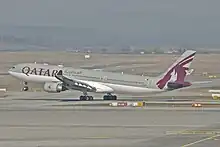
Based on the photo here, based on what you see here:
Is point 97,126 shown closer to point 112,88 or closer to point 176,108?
point 176,108

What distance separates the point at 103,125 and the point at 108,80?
31.9 meters

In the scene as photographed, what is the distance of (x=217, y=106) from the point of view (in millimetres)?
70812

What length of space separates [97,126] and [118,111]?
1411cm

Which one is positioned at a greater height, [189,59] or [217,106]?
[189,59]

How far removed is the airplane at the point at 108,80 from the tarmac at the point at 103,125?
25.2 ft

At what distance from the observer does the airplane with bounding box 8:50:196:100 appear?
256ft

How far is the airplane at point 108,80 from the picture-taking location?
256ft

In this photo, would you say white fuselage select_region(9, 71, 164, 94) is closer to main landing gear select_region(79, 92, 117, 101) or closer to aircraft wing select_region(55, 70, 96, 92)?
aircraft wing select_region(55, 70, 96, 92)

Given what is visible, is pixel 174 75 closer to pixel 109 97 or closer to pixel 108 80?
pixel 108 80

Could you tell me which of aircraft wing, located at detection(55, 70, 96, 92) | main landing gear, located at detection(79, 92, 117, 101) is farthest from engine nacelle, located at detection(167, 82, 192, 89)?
aircraft wing, located at detection(55, 70, 96, 92)

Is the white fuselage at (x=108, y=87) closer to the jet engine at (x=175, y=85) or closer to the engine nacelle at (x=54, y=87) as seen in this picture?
the jet engine at (x=175, y=85)

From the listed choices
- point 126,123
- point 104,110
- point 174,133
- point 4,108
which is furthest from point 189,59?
point 174,133

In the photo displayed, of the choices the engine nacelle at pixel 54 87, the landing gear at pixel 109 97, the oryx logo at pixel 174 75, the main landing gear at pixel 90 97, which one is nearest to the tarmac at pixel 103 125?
the engine nacelle at pixel 54 87

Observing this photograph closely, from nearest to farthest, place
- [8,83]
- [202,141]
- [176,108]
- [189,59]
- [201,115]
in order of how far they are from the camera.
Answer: [202,141] → [201,115] → [176,108] → [189,59] → [8,83]
